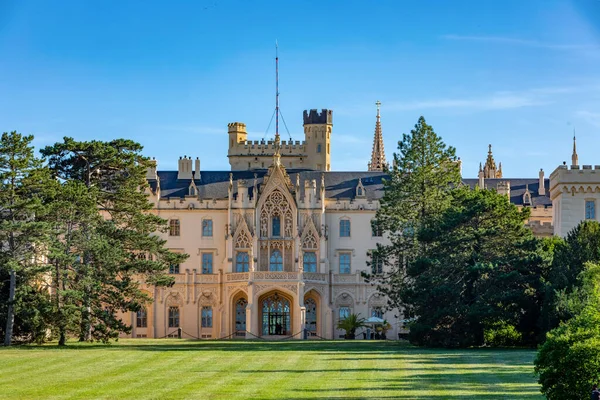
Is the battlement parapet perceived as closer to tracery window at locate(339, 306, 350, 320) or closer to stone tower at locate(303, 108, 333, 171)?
stone tower at locate(303, 108, 333, 171)

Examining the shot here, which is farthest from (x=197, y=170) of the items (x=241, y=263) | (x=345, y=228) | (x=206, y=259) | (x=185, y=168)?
(x=345, y=228)

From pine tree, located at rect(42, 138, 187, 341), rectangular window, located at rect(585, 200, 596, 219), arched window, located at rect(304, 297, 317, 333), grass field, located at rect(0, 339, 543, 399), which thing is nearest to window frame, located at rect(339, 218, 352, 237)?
arched window, located at rect(304, 297, 317, 333)

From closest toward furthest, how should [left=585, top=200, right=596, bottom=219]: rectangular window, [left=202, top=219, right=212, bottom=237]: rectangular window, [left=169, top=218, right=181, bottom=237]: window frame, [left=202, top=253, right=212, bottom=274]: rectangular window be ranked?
[left=585, top=200, right=596, bottom=219]: rectangular window
[left=202, top=253, right=212, bottom=274]: rectangular window
[left=202, top=219, right=212, bottom=237]: rectangular window
[left=169, top=218, right=181, bottom=237]: window frame

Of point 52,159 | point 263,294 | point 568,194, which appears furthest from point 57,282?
point 568,194

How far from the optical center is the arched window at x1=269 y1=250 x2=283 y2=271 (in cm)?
10538

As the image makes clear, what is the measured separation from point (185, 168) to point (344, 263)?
15432 millimetres

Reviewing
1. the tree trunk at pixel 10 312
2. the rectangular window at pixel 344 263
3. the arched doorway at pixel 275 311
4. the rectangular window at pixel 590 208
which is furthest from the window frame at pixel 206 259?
the tree trunk at pixel 10 312

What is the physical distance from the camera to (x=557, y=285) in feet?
227

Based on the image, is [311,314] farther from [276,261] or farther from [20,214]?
[20,214]

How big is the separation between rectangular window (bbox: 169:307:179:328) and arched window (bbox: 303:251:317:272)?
1068 centimetres

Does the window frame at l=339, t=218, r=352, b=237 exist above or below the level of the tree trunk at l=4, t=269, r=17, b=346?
above

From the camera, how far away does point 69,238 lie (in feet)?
250

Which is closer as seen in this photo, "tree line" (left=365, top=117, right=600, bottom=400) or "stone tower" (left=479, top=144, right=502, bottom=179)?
"tree line" (left=365, top=117, right=600, bottom=400)

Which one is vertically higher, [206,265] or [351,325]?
[206,265]
